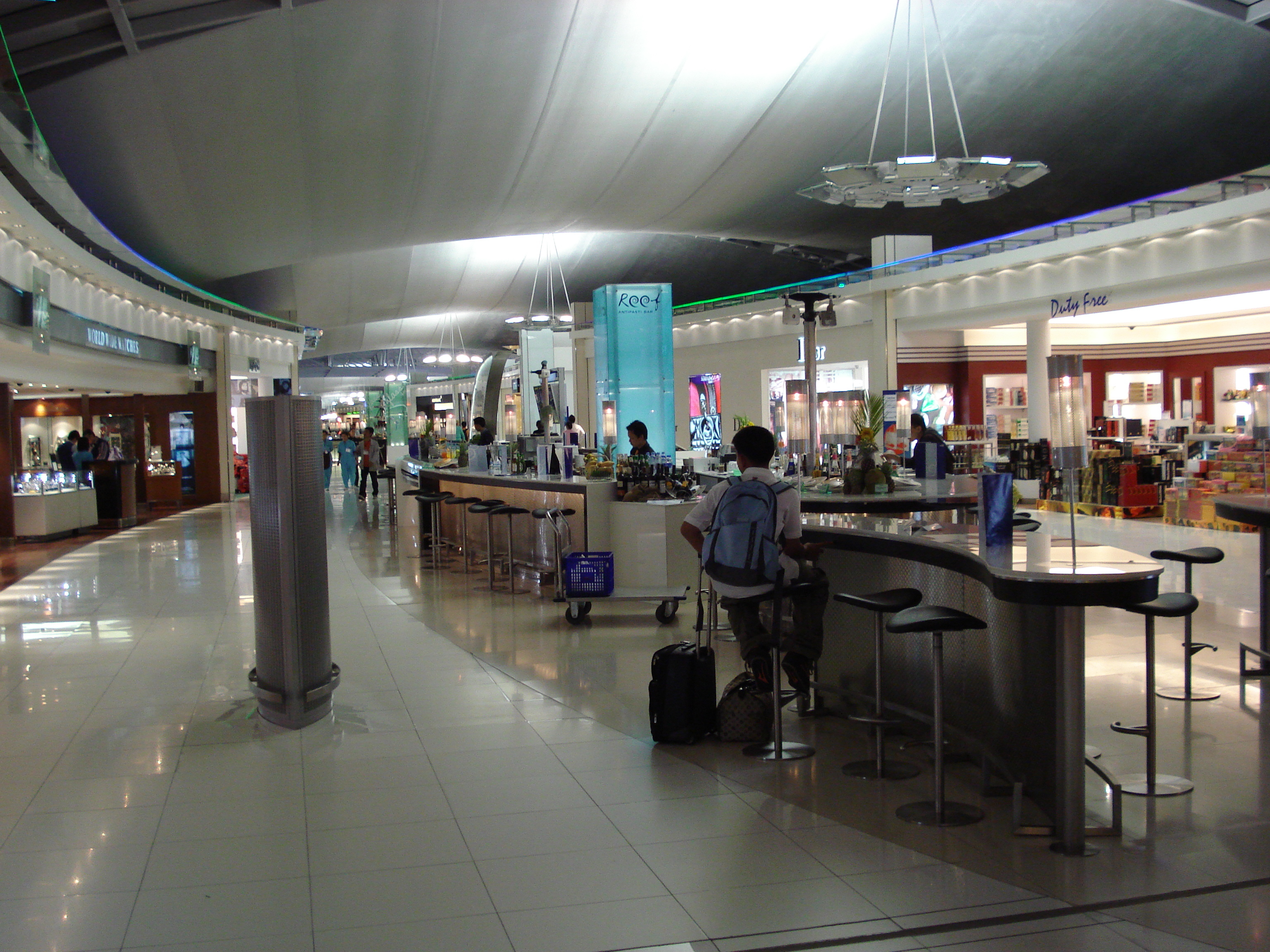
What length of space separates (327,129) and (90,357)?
195 inches

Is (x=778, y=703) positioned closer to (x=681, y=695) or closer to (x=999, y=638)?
(x=681, y=695)

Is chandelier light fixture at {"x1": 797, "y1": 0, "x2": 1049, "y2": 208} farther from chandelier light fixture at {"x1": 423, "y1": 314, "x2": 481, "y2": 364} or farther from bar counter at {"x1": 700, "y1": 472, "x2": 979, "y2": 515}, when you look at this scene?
chandelier light fixture at {"x1": 423, "y1": 314, "x2": 481, "y2": 364}

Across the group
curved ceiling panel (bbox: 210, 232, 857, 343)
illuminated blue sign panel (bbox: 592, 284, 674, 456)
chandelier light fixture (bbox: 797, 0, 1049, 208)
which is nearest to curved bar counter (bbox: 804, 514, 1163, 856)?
chandelier light fixture (bbox: 797, 0, 1049, 208)

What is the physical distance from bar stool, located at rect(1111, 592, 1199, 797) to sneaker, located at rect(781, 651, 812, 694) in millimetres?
1183

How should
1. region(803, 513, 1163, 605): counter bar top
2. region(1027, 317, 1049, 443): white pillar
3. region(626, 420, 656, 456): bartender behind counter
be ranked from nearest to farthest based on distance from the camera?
region(803, 513, 1163, 605): counter bar top → region(626, 420, 656, 456): bartender behind counter → region(1027, 317, 1049, 443): white pillar

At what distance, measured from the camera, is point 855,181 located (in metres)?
8.55

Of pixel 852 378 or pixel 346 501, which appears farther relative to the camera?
pixel 346 501

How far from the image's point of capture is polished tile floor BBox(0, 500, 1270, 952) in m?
2.59

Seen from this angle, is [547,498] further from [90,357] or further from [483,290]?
[483,290]

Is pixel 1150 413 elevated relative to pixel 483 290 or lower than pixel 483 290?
lower

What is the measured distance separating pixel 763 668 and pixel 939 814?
1003mm

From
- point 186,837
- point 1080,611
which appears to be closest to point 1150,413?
point 1080,611

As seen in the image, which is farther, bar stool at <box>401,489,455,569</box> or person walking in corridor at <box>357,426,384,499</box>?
person walking in corridor at <box>357,426,384,499</box>

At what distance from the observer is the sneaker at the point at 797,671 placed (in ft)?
13.6
